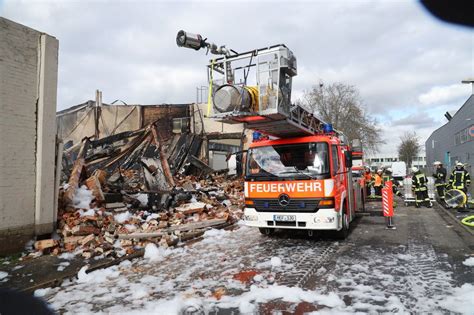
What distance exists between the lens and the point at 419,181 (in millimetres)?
12922

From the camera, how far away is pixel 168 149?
2169 cm

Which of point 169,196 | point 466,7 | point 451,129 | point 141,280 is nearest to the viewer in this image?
point 466,7

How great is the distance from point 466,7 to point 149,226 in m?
7.92

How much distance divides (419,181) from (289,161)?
813 cm

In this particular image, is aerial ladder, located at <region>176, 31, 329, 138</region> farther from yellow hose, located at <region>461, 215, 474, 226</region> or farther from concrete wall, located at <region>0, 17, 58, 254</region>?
yellow hose, located at <region>461, 215, 474, 226</region>

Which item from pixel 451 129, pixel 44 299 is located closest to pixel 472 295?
pixel 44 299

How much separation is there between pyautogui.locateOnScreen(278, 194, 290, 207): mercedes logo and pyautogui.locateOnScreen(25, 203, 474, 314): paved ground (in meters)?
0.94

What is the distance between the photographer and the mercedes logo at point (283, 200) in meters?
7.12

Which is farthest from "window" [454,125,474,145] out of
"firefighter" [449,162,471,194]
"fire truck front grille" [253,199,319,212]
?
"fire truck front grille" [253,199,319,212]

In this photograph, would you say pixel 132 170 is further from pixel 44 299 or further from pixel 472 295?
pixel 472 295

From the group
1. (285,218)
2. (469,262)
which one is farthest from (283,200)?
(469,262)

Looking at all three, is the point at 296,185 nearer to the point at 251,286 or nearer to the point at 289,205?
the point at 289,205

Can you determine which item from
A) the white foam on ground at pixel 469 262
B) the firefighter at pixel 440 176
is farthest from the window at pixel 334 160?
the firefighter at pixel 440 176

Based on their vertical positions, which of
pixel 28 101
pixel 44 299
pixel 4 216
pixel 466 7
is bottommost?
pixel 44 299
